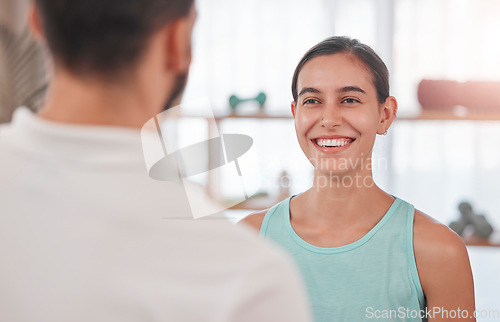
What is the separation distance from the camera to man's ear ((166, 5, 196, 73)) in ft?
1.29

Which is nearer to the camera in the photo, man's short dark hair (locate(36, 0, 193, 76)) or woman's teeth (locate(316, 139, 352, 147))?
man's short dark hair (locate(36, 0, 193, 76))

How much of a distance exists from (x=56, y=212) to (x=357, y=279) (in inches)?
33.2

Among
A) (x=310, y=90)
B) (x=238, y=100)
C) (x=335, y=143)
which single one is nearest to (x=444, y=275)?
(x=335, y=143)

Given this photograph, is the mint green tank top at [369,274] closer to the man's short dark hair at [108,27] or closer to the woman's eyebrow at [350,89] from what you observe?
the woman's eyebrow at [350,89]

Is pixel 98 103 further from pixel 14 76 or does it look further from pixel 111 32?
pixel 14 76

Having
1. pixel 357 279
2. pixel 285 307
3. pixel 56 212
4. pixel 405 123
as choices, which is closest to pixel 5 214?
pixel 56 212

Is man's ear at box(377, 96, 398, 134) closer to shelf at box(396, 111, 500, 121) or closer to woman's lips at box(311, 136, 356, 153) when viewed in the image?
woman's lips at box(311, 136, 356, 153)

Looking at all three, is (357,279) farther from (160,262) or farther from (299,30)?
(299,30)

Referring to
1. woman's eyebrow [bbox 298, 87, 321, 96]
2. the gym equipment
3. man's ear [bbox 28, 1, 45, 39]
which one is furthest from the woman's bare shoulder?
the gym equipment

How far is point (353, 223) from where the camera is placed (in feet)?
3.89

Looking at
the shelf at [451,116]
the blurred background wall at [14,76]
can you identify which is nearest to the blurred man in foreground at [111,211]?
the blurred background wall at [14,76]

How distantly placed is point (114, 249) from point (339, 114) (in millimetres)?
880

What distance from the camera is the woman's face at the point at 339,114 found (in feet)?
3.81

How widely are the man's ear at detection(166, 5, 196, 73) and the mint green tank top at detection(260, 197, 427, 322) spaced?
2.62ft
